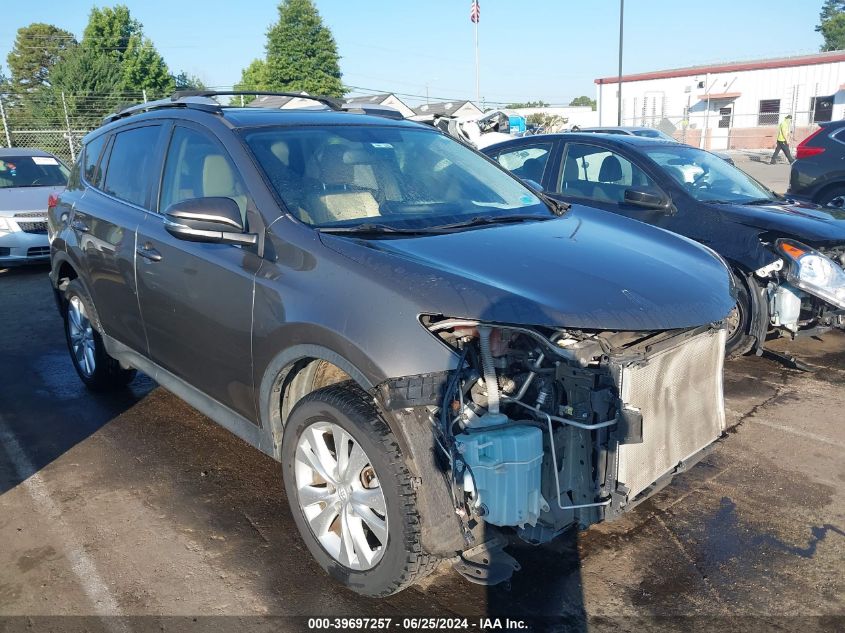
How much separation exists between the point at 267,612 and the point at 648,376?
172 cm

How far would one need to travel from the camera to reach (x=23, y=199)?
405 inches

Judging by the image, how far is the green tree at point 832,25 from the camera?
8550 cm

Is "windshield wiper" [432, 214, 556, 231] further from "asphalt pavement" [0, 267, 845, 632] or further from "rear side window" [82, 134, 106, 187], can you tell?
"rear side window" [82, 134, 106, 187]

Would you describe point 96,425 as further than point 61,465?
Yes

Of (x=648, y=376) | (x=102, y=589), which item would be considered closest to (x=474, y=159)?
(x=648, y=376)

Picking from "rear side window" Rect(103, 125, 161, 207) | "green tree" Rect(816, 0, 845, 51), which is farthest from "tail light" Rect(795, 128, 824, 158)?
"green tree" Rect(816, 0, 845, 51)

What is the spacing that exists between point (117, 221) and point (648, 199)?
12.9 feet

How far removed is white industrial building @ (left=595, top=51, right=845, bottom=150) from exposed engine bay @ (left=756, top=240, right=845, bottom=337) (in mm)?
28063

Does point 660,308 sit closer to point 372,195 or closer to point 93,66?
point 372,195

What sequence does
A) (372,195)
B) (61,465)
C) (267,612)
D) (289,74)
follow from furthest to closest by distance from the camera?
(289,74)
(61,465)
(372,195)
(267,612)

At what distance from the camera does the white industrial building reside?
3456 cm

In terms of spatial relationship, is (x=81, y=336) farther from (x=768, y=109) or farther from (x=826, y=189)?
(x=768, y=109)

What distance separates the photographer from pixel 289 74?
6794 cm

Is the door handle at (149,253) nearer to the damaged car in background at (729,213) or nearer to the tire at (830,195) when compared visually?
the damaged car in background at (729,213)
